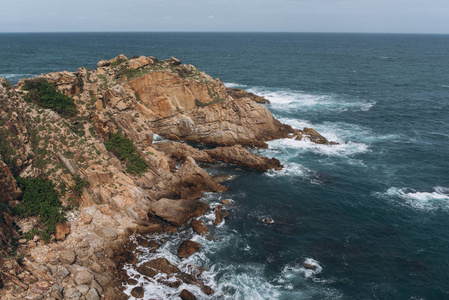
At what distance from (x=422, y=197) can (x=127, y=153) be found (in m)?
45.0

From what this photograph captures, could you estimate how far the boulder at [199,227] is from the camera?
1486 inches

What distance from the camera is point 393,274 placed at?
32281mm

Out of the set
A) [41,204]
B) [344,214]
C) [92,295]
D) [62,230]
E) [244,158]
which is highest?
[41,204]

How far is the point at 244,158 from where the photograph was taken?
55.6 m

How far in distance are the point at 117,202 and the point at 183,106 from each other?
112 ft

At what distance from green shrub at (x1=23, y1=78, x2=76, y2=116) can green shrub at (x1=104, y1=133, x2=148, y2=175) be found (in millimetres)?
6778

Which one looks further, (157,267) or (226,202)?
(226,202)

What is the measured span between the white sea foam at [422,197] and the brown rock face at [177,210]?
91.5 ft

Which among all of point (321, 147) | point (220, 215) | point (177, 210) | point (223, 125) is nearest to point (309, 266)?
point (220, 215)

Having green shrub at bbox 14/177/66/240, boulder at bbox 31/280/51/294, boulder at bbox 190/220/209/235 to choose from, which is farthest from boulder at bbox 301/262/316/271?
green shrub at bbox 14/177/66/240

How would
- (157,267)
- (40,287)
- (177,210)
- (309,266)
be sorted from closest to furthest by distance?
(40,287) → (157,267) → (309,266) → (177,210)

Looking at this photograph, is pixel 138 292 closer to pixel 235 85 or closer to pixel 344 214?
pixel 344 214

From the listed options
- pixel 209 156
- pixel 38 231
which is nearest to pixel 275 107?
pixel 209 156

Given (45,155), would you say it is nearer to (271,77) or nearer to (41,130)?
(41,130)
